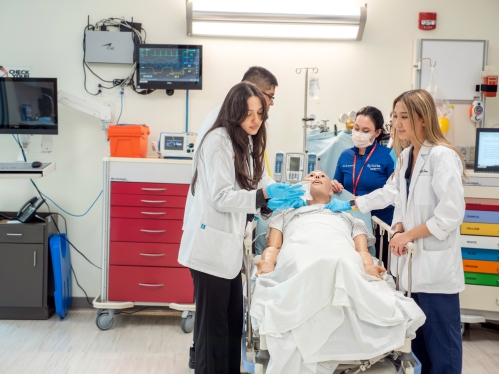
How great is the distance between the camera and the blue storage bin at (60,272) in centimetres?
371

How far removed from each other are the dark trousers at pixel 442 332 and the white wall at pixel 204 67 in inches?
78.4

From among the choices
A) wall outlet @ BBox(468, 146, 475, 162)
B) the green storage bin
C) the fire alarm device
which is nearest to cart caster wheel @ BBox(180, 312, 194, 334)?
the green storage bin

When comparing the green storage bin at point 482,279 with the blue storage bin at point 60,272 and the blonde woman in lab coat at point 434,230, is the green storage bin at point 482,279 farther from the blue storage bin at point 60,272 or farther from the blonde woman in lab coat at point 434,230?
the blue storage bin at point 60,272

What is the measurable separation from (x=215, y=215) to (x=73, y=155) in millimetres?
2167

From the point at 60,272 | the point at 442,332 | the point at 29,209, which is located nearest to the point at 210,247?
the point at 442,332

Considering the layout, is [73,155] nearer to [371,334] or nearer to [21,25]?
[21,25]

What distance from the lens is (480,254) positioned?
3.47 meters

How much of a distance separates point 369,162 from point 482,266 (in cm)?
110

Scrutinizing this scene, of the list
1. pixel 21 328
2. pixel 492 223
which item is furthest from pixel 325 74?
pixel 21 328

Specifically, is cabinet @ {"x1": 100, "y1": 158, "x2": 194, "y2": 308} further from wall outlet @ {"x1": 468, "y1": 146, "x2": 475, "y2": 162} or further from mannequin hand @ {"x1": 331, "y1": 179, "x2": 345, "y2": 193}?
wall outlet @ {"x1": 468, "y1": 146, "x2": 475, "y2": 162}

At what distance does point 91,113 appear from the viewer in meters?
3.79

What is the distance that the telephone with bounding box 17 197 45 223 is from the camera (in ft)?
12.2

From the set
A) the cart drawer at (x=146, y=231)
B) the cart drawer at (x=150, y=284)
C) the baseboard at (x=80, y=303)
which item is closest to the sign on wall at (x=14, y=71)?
the cart drawer at (x=146, y=231)

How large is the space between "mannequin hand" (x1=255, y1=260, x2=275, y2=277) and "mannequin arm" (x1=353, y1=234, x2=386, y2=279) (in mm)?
445
